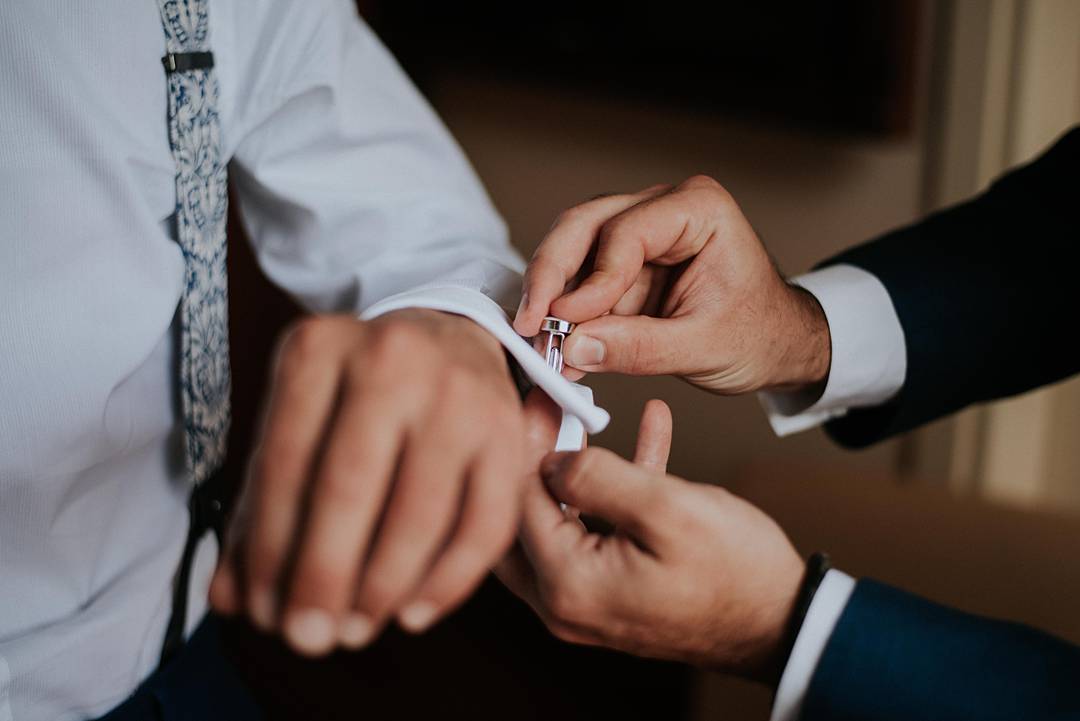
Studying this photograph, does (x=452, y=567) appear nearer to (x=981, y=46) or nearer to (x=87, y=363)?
(x=87, y=363)

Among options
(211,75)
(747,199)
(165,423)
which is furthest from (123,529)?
(747,199)

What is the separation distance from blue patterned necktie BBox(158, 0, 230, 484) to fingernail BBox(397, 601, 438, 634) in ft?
0.83

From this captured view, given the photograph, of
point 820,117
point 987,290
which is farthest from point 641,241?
point 820,117

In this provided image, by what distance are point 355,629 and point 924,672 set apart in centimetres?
25

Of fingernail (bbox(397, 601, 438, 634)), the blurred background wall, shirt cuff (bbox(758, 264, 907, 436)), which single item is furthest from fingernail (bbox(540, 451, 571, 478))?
the blurred background wall

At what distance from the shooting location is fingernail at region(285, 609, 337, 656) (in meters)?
0.20

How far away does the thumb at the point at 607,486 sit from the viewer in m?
0.31

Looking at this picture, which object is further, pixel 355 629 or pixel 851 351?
Result: pixel 851 351

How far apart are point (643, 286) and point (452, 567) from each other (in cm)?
26

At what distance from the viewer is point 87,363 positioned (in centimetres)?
37

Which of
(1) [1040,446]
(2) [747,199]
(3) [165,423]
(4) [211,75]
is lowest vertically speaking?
(1) [1040,446]

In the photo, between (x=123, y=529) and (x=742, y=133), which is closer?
(x=123, y=529)

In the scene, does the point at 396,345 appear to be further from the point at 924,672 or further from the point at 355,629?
the point at 924,672

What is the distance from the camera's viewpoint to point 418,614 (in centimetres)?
22
